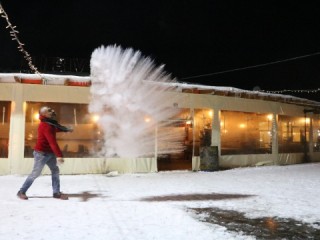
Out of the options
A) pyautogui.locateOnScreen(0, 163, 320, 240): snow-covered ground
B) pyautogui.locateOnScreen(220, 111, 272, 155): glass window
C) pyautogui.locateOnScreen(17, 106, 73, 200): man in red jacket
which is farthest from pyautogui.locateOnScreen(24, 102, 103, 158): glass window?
pyautogui.locateOnScreen(17, 106, 73, 200): man in red jacket

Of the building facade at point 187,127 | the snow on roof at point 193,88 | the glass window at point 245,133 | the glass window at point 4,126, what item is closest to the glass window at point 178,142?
the building facade at point 187,127

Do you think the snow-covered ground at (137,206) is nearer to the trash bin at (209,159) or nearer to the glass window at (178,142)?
the trash bin at (209,159)

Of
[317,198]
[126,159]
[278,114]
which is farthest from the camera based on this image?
[278,114]

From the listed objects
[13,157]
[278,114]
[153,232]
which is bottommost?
[153,232]

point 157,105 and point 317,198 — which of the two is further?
point 157,105

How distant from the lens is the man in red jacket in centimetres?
799

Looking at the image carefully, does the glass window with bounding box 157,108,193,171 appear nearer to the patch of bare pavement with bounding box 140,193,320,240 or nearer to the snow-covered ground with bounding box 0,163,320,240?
the snow-covered ground with bounding box 0,163,320,240

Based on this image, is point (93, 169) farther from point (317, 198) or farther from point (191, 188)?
point (317, 198)

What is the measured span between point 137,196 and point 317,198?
4.32 m

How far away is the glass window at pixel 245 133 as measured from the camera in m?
16.8

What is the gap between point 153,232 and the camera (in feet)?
18.2

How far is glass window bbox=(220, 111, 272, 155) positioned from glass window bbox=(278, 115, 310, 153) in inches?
42.4

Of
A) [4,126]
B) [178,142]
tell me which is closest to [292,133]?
[178,142]

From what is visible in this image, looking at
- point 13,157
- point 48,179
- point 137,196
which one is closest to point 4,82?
point 13,157
